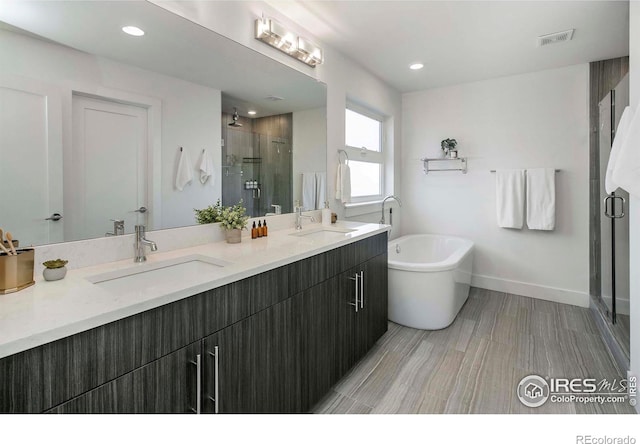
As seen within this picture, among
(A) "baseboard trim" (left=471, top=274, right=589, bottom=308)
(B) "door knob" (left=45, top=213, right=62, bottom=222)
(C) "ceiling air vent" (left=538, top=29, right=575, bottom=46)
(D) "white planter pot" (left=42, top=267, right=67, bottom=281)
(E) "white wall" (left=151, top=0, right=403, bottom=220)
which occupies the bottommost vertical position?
(A) "baseboard trim" (left=471, top=274, right=589, bottom=308)

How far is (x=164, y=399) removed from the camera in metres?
0.94

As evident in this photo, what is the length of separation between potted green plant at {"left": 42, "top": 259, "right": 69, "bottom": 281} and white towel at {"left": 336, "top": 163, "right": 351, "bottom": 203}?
2038mm

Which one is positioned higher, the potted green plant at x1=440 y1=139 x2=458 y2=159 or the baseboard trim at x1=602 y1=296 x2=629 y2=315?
the potted green plant at x1=440 y1=139 x2=458 y2=159

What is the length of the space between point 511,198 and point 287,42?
277 cm

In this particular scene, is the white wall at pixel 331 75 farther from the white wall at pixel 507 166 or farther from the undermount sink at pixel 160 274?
the undermount sink at pixel 160 274

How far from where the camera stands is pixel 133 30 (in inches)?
54.8

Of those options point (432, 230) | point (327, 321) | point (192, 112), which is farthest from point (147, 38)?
point (432, 230)

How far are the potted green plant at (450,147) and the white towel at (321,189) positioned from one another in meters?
1.85

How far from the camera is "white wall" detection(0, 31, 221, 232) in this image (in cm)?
112

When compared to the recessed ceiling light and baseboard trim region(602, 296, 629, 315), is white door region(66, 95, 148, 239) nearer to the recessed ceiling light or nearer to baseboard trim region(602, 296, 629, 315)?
the recessed ceiling light

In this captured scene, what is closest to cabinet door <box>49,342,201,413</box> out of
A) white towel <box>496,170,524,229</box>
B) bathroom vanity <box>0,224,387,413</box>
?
bathroom vanity <box>0,224,387,413</box>

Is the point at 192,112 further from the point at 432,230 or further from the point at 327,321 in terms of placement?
the point at 432,230

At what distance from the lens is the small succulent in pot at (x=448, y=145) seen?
143 inches

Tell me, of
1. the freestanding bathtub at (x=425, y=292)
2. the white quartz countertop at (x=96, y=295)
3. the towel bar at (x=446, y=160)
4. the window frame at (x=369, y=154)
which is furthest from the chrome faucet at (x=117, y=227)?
the towel bar at (x=446, y=160)
